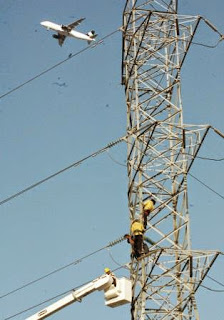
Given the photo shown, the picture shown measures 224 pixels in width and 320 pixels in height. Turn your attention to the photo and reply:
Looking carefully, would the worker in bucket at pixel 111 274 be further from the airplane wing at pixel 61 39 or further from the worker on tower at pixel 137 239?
the airplane wing at pixel 61 39

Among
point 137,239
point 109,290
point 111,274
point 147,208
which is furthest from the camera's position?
point 147,208

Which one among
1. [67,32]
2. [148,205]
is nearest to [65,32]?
[67,32]

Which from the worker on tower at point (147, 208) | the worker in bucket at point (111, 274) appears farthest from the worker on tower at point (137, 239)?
the worker in bucket at point (111, 274)

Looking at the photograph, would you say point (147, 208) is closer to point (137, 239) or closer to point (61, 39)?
point (137, 239)

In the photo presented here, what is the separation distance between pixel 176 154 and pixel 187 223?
2693 millimetres

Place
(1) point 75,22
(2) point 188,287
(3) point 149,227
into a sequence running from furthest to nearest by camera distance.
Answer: (1) point 75,22
(3) point 149,227
(2) point 188,287

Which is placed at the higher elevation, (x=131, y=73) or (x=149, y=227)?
(x=131, y=73)

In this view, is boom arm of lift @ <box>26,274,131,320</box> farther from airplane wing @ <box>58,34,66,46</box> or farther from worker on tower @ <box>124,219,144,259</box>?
airplane wing @ <box>58,34,66,46</box>

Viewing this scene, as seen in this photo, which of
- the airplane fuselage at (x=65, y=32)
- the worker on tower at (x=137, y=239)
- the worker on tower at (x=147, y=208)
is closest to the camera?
the worker on tower at (x=137, y=239)

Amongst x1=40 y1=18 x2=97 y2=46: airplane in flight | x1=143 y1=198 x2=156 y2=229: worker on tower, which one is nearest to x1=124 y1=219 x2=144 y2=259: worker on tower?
x1=143 y1=198 x2=156 y2=229: worker on tower

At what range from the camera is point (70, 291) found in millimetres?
20672

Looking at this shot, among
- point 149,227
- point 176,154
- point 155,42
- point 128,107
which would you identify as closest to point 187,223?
point 149,227

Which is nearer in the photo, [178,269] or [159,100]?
[178,269]

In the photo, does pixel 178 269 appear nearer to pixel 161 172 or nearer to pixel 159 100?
pixel 161 172
